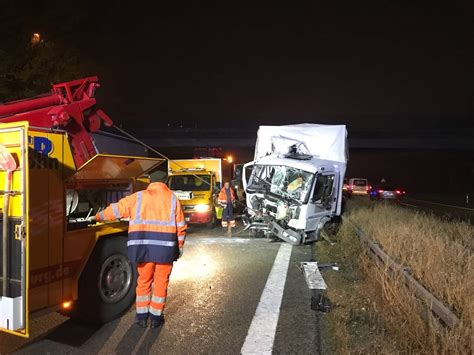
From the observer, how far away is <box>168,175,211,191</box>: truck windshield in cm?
1496

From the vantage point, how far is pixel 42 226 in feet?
13.1

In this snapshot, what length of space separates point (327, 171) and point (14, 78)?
1271 centimetres

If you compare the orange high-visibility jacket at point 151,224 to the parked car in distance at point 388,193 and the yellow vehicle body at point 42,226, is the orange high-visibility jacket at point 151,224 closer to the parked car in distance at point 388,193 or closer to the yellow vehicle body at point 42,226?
the yellow vehicle body at point 42,226

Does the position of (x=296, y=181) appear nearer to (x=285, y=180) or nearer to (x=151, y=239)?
(x=285, y=180)

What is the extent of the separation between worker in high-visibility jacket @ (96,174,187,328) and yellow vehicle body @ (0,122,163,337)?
44cm

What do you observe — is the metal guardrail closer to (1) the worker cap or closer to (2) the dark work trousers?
(1) the worker cap

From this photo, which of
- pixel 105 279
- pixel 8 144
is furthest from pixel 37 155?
pixel 105 279

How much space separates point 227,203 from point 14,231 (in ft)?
32.1

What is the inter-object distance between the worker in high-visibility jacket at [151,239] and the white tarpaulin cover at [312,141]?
8.67 m

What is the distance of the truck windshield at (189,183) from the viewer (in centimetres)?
1496

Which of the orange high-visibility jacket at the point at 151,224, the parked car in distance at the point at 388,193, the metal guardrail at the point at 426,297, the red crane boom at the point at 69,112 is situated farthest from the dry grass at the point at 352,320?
the parked car in distance at the point at 388,193

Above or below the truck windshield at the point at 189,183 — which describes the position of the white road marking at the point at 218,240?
below

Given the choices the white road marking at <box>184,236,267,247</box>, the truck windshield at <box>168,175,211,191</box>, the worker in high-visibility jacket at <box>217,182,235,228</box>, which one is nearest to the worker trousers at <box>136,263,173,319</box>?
the white road marking at <box>184,236,267,247</box>

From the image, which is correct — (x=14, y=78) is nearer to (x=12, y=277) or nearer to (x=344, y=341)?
(x=12, y=277)
